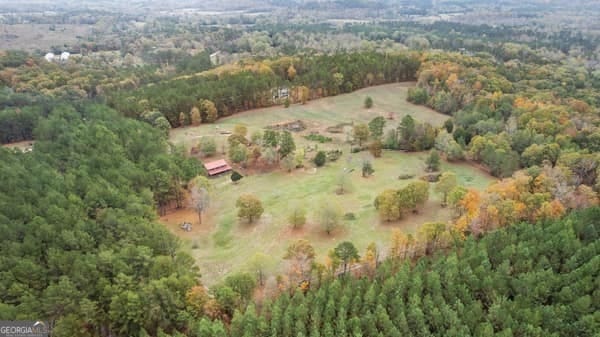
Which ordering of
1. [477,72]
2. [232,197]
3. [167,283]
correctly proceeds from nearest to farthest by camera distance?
1. [167,283]
2. [232,197]
3. [477,72]

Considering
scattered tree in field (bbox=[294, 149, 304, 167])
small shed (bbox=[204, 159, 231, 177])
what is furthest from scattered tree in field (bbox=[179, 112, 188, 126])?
scattered tree in field (bbox=[294, 149, 304, 167])

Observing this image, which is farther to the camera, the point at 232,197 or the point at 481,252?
the point at 232,197

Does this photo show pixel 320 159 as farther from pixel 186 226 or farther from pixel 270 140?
pixel 186 226

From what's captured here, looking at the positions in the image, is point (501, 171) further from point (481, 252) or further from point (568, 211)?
point (481, 252)

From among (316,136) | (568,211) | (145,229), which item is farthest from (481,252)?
(316,136)

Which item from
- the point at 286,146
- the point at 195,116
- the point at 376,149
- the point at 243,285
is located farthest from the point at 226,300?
the point at 195,116

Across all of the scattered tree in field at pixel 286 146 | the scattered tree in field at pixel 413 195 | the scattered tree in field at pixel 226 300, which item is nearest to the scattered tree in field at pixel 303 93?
the scattered tree in field at pixel 286 146
